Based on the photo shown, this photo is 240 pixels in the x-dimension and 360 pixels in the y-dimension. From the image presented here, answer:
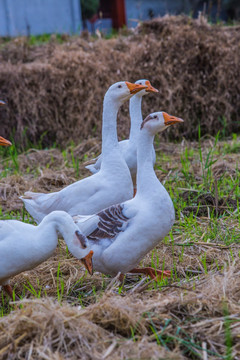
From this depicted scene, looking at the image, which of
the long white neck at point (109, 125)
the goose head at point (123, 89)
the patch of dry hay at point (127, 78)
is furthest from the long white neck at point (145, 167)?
the patch of dry hay at point (127, 78)

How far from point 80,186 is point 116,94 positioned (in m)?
0.85

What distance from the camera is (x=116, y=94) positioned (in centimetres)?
432

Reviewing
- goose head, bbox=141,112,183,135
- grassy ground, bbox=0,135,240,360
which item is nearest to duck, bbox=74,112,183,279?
goose head, bbox=141,112,183,135

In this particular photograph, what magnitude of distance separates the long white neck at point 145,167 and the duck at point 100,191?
0.50 metres

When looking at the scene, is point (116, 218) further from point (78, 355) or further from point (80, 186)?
point (78, 355)

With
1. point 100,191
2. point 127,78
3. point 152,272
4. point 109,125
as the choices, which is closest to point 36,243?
point 152,272

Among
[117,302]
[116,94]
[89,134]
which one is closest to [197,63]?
[89,134]

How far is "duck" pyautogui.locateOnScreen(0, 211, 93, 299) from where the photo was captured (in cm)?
305

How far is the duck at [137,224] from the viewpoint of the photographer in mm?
3246

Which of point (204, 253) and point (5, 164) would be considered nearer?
Result: point (204, 253)

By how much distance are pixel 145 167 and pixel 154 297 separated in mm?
949

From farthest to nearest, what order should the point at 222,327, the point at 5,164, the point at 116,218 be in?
the point at 5,164 → the point at 116,218 → the point at 222,327

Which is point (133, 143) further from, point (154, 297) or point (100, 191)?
point (154, 297)

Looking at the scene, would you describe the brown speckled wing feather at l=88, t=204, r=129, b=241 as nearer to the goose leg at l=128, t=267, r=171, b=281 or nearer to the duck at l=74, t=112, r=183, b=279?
the duck at l=74, t=112, r=183, b=279
